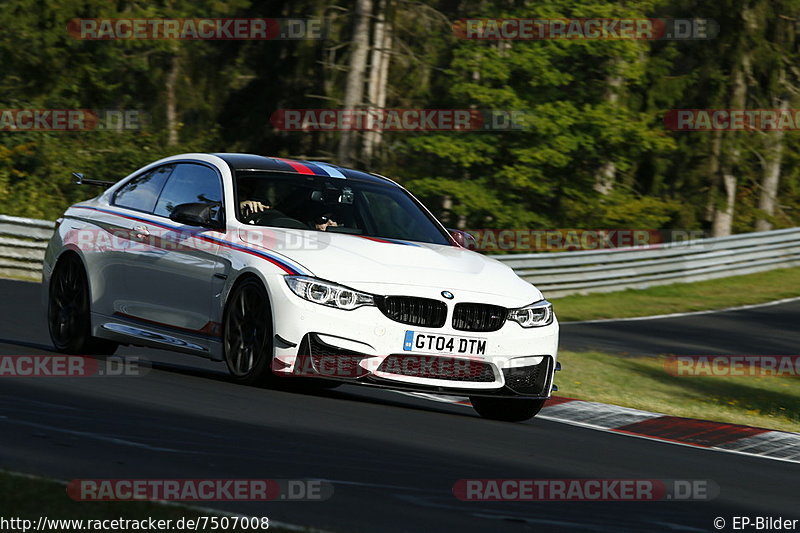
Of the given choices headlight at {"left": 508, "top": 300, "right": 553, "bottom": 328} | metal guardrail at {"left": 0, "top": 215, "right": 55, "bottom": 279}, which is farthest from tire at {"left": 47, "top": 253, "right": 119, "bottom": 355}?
metal guardrail at {"left": 0, "top": 215, "right": 55, "bottom": 279}

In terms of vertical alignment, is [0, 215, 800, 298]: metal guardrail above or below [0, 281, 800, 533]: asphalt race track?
below

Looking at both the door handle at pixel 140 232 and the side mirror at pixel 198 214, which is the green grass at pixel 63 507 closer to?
the side mirror at pixel 198 214

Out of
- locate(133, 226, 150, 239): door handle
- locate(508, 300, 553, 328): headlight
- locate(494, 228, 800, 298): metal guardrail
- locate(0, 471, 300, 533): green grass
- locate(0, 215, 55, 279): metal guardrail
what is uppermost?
locate(133, 226, 150, 239): door handle

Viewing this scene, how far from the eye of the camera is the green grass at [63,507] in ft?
15.4

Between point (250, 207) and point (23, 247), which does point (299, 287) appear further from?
point (23, 247)

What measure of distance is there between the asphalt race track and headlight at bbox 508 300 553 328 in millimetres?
725

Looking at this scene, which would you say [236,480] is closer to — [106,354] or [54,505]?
[54,505]

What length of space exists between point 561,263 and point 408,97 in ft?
44.6

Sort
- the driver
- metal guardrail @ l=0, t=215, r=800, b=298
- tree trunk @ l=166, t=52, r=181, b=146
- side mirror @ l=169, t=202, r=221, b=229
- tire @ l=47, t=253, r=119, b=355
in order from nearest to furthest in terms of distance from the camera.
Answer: side mirror @ l=169, t=202, r=221, b=229 → the driver → tire @ l=47, t=253, r=119, b=355 → metal guardrail @ l=0, t=215, r=800, b=298 → tree trunk @ l=166, t=52, r=181, b=146

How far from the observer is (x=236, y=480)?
5754 millimetres

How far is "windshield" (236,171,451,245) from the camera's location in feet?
30.1

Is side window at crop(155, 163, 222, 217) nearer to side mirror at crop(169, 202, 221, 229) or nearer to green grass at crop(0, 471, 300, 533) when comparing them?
side mirror at crop(169, 202, 221, 229)

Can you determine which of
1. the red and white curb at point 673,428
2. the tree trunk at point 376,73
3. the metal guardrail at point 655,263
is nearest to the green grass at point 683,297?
the metal guardrail at point 655,263

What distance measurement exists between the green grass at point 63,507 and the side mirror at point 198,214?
13.2ft
